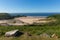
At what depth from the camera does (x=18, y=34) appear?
46.4 ft

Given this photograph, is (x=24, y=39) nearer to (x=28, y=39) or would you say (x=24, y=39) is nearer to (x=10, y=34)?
(x=28, y=39)

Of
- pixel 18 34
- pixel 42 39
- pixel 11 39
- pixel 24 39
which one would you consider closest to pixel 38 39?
pixel 42 39

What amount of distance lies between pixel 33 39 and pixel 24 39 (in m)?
0.67

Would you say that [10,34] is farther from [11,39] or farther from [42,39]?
[42,39]

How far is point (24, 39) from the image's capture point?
462 inches

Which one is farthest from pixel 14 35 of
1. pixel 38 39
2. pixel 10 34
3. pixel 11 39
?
pixel 38 39

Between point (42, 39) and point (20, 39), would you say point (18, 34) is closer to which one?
point (20, 39)

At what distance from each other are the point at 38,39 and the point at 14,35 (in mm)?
2578

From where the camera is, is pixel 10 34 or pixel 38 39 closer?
pixel 38 39

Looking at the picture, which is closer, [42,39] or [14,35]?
[42,39]

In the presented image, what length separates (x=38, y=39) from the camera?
38.5 ft

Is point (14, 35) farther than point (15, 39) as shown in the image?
Yes

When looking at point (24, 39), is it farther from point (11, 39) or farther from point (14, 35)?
point (14, 35)

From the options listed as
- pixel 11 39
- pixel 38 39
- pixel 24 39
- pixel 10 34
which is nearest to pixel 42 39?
pixel 38 39
